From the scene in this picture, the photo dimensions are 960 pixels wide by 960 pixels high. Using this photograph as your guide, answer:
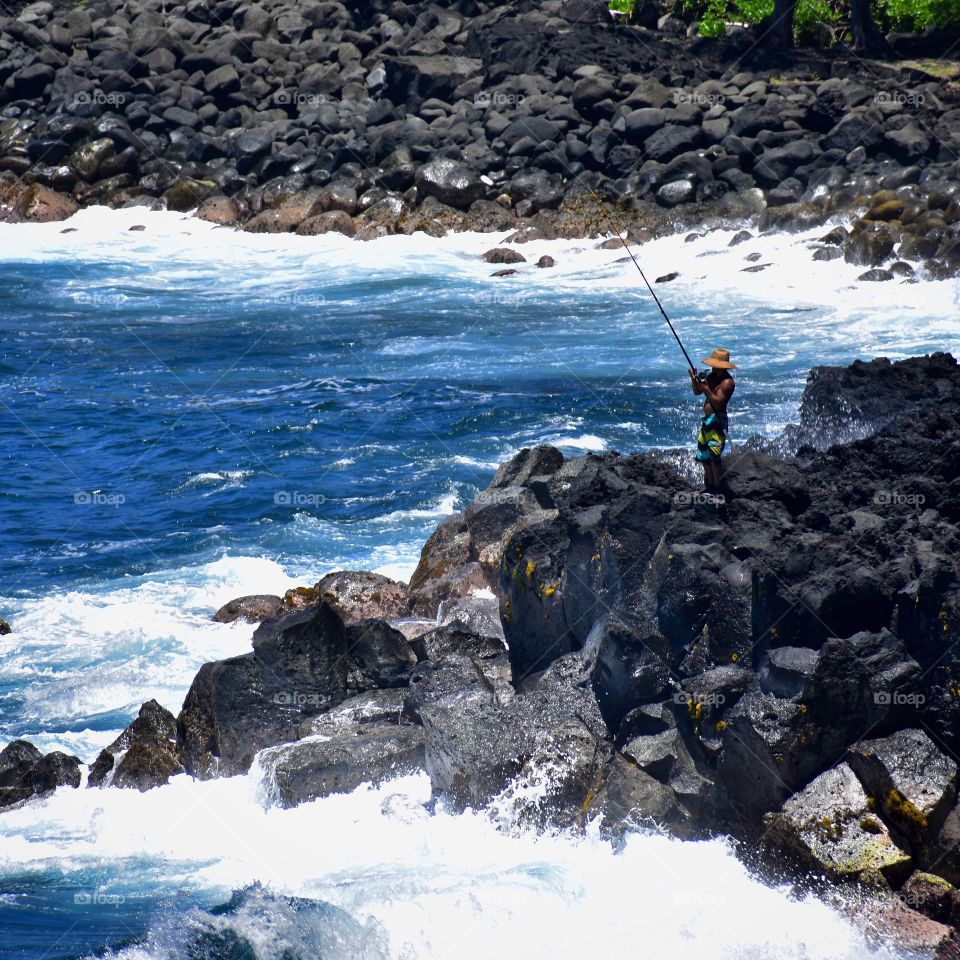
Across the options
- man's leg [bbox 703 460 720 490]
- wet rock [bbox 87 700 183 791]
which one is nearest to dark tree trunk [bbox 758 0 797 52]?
man's leg [bbox 703 460 720 490]

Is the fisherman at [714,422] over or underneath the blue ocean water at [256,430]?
over

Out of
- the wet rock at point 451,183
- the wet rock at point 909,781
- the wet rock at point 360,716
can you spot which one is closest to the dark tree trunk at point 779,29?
the wet rock at point 451,183

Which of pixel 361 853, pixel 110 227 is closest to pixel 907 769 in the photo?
pixel 361 853

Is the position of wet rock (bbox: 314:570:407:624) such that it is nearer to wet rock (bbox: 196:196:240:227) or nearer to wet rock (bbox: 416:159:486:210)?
wet rock (bbox: 416:159:486:210)

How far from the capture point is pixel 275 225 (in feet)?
127

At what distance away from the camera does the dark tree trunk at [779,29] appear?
1716 inches

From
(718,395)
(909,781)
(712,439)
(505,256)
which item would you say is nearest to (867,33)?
(505,256)

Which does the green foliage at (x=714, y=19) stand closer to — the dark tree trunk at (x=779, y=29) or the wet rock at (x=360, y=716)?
the dark tree trunk at (x=779, y=29)

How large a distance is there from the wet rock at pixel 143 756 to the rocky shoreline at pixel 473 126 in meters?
21.9

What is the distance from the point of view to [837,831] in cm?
854

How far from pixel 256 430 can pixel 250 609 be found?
7.90 m

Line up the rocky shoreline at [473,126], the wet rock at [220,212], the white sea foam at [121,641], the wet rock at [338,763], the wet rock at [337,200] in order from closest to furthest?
the wet rock at [338,763]
the white sea foam at [121,641]
the rocky shoreline at [473,126]
the wet rock at [337,200]
the wet rock at [220,212]

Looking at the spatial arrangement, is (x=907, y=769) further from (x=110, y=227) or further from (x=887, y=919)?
(x=110, y=227)

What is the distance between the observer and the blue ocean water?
9.88 metres
